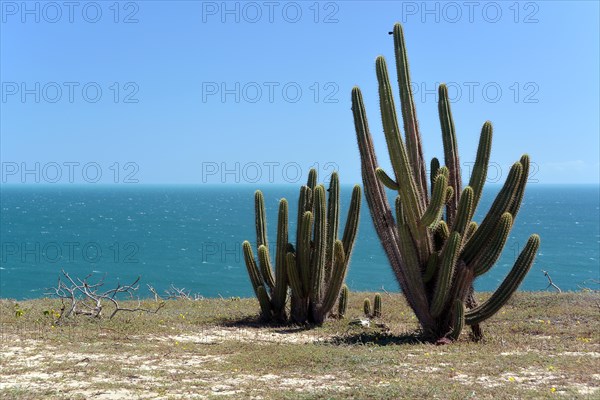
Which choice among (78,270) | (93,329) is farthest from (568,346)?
(78,270)

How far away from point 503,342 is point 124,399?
6.64 meters

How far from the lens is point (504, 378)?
8453 mm

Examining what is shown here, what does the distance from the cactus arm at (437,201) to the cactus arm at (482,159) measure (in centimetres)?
133

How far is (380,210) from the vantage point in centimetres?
1199

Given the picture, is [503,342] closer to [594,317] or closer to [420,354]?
[420,354]

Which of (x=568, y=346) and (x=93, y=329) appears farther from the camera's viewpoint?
(x=93, y=329)

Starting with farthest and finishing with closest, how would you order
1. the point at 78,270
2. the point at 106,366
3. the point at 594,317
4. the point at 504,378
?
1. the point at 78,270
2. the point at 594,317
3. the point at 106,366
4. the point at 504,378

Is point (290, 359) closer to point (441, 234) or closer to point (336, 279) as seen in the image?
point (441, 234)

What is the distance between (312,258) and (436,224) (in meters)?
3.58

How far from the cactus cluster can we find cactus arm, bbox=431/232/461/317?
286cm

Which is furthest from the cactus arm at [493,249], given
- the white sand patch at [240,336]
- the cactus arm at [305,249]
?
the cactus arm at [305,249]

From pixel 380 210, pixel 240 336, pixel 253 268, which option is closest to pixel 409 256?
pixel 380 210

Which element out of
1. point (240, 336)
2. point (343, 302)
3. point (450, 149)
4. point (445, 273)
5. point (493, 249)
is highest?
point (450, 149)

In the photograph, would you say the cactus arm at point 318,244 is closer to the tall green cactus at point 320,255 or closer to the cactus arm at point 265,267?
the tall green cactus at point 320,255
